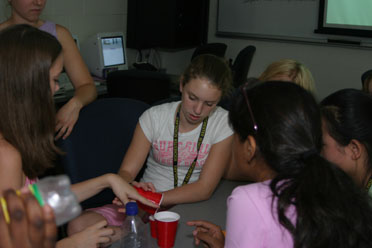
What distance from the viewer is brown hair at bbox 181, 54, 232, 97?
6.08 ft

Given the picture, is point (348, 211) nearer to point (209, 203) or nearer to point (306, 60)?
point (209, 203)

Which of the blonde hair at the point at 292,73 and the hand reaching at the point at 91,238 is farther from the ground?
the blonde hair at the point at 292,73

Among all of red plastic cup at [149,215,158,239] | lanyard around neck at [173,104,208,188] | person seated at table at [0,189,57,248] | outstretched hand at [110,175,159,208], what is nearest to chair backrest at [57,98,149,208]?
lanyard around neck at [173,104,208,188]

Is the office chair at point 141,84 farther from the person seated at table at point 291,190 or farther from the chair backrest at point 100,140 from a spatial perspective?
the person seated at table at point 291,190

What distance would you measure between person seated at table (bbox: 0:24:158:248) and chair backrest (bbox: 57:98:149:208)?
42 centimetres

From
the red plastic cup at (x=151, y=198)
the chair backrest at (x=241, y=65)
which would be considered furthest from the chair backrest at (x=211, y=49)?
the red plastic cup at (x=151, y=198)

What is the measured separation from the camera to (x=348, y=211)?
1.03m

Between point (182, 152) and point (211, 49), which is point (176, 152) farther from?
point (211, 49)

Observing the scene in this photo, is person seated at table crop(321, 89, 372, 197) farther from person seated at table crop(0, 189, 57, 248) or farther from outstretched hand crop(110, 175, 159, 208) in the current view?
person seated at table crop(0, 189, 57, 248)

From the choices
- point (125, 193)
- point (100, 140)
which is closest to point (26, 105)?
point (125, 193)

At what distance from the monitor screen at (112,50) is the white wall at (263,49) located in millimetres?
284

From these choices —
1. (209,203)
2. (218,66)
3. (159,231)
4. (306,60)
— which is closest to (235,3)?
(306,60)

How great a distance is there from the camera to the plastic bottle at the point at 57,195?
0.57 m

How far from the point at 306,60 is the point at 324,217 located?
383cm
